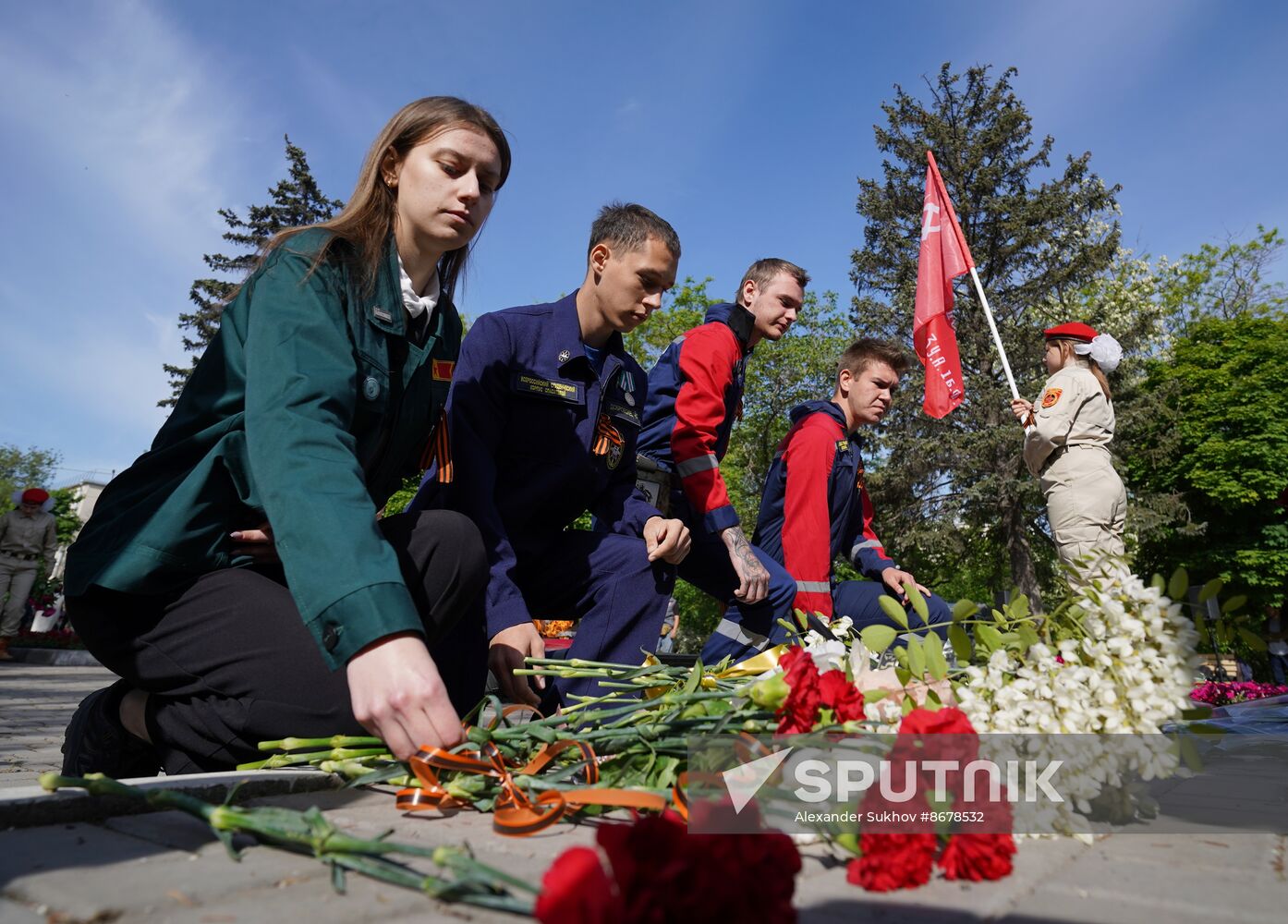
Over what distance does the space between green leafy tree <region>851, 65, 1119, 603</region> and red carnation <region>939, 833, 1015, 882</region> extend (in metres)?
21.7

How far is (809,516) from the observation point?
16.8 ft

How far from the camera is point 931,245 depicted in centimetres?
1041

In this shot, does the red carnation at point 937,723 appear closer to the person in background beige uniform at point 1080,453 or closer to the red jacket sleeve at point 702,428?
the red jacket sleeve at point 702,428

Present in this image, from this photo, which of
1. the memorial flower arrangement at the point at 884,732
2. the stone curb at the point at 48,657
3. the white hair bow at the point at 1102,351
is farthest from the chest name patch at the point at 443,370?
the stone curb at the point at 48,657

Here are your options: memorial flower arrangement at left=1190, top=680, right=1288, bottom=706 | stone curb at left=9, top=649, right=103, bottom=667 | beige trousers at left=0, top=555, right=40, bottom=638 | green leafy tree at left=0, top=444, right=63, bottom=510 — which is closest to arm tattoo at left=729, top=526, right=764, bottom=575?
memorial flower arrangement at left=1190, top=680, right=1288, bottom=706

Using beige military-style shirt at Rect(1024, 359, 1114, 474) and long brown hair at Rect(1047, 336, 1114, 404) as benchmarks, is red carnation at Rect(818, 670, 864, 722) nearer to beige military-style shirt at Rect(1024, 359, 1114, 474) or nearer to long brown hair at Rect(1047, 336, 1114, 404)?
beige military-style shirt at Rect(1024, 359, 1114, 474)

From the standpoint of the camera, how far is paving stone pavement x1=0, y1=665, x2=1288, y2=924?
1.06 metres

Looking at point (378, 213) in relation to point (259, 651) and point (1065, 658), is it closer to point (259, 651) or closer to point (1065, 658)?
point (259, 651)

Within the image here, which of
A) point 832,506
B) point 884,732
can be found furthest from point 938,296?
point 884,732

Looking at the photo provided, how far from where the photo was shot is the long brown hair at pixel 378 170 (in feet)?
7.86

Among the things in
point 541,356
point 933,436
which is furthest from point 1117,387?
point 541,356

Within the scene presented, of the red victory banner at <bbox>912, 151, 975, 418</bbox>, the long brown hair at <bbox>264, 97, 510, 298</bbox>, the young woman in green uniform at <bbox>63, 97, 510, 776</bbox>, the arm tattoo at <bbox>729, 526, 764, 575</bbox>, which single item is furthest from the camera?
the red victory banner at <bbox>912, 151, 975, 418</bbox>

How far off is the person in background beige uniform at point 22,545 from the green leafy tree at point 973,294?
18301 mm

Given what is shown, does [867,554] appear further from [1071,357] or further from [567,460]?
[567,460]
